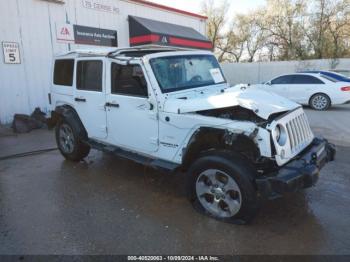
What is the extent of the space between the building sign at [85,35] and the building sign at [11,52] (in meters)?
1.59

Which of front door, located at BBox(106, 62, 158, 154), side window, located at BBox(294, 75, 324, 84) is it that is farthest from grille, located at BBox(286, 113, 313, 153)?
side window, located at BBox(294, 75, 324, 84)

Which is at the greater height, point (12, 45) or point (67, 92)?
point (12, 45)

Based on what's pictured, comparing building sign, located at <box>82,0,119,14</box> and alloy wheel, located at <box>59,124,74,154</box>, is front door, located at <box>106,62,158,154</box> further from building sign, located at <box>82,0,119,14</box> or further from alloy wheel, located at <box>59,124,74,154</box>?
building sign, located at <box>82,0,119,14</box>

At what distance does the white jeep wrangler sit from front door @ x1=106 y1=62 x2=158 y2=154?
0.05 feet

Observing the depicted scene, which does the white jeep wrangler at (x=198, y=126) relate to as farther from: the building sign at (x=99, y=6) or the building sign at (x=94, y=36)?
the building sign at (x=99, y=6)

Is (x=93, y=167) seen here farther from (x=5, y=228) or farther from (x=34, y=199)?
(x=5, y=228)

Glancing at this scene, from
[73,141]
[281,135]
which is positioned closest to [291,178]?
[281,135]

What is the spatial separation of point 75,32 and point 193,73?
8.23m

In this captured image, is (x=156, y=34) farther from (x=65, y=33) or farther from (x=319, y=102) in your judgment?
(x=319, y=102)

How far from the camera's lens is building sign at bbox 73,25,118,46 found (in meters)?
11.3

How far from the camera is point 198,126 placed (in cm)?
352

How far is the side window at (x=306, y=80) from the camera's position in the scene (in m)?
12.0

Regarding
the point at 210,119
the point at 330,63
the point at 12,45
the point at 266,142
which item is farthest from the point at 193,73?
the point at 330,63

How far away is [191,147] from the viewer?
143 inches
